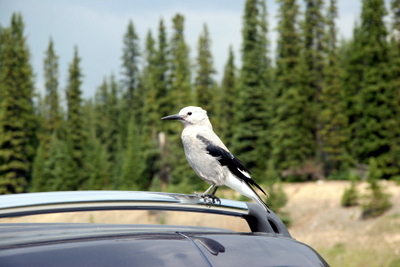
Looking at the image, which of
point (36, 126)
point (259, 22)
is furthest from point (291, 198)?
point (36, 126)

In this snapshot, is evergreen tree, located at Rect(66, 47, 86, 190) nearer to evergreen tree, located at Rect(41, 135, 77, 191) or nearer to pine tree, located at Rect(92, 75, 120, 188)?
evergreen tree, located at Rect(41, 135, 77, 191)

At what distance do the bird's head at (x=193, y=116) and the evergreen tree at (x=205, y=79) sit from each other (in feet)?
150

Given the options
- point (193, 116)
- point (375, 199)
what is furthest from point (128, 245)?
point (375, 199)

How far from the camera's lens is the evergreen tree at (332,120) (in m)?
41.1

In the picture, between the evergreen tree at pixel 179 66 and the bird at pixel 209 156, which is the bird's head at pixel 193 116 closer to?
the bird at pixel 209 156

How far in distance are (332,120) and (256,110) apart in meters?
6.94

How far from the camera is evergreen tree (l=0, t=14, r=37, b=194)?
5447cm

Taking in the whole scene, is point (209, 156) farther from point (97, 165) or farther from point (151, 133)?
point (97, 165)

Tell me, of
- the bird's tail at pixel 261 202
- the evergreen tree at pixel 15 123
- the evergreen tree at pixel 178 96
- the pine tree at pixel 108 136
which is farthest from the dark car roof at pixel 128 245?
the pine tree at pixel 108 136

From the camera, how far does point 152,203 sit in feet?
7.34

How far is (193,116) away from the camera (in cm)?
296

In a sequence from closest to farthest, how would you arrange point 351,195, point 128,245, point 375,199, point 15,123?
point 128,245 < point 375,199 < point 351,195 < point 15,123

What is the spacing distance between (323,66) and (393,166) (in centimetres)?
1175

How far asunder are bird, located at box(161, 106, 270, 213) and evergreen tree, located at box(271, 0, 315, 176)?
130 feet
